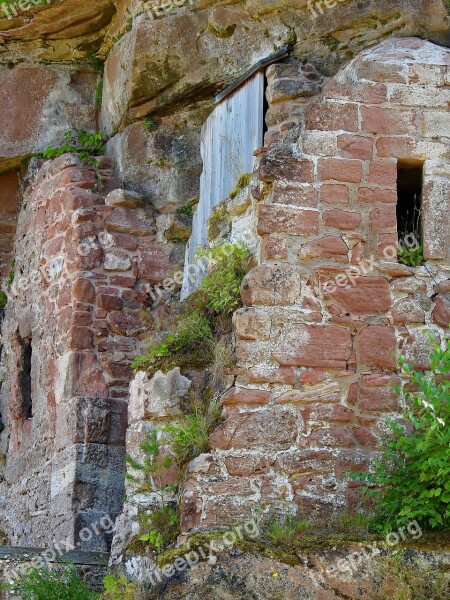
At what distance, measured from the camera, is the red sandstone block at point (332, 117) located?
8.16 m

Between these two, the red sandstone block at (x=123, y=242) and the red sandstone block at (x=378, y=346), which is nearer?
the red sandstone block at (x=378, y=346)

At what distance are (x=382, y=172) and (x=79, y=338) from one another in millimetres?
3483

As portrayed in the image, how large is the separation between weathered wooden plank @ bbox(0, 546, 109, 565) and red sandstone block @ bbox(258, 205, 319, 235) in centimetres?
286

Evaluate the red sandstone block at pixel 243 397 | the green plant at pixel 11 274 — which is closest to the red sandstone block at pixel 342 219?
the red sandstone block at pixel 243 397

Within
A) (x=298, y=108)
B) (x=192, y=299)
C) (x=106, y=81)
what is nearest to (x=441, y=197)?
(x=298, y=108)

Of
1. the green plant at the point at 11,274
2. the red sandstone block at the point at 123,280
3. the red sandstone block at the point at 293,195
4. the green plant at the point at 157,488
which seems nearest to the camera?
the green plant at the point at 157,488

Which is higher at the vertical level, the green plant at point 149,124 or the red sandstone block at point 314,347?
the green plant at point 149,124

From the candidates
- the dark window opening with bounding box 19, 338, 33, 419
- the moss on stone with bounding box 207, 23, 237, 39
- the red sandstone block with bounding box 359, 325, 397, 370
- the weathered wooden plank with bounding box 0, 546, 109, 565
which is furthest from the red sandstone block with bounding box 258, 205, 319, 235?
the dark window opening with bounding box 19, 338, 33, 419

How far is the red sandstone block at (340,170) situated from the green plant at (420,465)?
1.31 meters

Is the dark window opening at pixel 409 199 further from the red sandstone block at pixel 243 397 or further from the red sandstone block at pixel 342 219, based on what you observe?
the red sandstone block at pixel 243 397

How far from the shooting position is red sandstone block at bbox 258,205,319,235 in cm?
789

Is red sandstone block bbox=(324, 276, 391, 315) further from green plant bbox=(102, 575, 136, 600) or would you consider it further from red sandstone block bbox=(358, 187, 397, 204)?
green plant bbox=(102, 575, 136, 600)

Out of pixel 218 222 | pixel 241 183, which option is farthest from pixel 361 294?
pixel 241 183

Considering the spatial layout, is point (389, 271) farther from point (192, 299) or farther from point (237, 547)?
point (237, 547)
